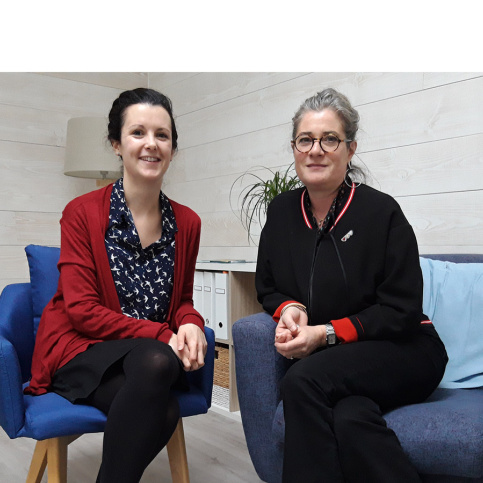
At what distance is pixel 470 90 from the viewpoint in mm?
2131

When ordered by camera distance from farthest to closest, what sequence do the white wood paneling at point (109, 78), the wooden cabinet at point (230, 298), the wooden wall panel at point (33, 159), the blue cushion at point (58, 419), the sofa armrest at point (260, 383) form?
the white wood paneling at point (109, 78) < the wooden wall panel at point (33, 159) < the wooden cabinet at point (230, 298) < the sofa armrest at point (260, 383) < the blue cushion at point (58, 419)

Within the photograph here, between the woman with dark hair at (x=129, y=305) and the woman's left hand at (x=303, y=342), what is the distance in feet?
0.69

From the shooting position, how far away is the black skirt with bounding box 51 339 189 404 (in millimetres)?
1378

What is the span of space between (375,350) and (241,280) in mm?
1278

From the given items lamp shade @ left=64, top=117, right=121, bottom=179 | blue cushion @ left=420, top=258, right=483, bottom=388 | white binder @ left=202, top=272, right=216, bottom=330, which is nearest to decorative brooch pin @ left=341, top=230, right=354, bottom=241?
blue cushion @ left=420, top=258, right=483, bottom=388

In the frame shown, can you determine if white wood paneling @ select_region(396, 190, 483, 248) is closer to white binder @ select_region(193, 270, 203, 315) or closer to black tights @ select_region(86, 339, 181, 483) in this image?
white binder @ select_region(193, 270, 203, 315)

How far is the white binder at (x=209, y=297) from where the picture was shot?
8.89 feet

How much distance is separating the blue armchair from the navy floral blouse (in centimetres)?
18

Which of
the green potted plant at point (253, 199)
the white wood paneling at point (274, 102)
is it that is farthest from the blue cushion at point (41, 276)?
the white wood paneling at point (274, 102)

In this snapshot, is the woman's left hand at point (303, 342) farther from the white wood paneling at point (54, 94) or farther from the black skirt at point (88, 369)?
the white wood paneling at point (54, 94)

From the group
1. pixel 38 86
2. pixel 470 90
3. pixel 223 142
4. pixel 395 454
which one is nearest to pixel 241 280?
pixel 223 142

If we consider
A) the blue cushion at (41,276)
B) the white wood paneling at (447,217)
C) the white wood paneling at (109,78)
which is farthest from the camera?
the white wood paneling at (109,78)

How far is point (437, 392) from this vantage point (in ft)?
5.13
